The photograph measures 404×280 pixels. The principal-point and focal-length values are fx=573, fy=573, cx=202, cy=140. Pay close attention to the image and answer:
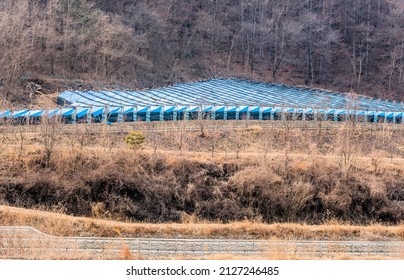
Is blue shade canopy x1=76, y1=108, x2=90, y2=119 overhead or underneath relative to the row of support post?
overhead

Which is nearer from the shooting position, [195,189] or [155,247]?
[155,247]

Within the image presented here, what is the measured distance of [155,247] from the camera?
18.2 m

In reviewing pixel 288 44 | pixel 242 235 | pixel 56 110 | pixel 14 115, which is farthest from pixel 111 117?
pixel 288 44

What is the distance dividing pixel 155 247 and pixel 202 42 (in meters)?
42.6

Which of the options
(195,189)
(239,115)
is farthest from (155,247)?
(239,115)

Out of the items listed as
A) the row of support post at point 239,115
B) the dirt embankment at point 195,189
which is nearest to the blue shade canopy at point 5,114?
the row of support post at point 239,115

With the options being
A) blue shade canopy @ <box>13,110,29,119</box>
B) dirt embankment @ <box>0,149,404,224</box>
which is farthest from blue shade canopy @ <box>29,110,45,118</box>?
dirt embankment @ <box>0,149,404,224</box>

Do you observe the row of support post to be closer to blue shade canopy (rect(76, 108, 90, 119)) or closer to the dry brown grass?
blue shade canopy (rect(76, 108, 90, 119))

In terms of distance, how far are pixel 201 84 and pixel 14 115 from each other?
1822 centimetres

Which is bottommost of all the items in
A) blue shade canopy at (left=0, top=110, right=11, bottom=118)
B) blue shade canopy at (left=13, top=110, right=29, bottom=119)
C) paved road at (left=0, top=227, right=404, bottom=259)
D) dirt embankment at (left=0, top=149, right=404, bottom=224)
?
dirt embankment at (left=0, top=149, right=404, bottom=224)

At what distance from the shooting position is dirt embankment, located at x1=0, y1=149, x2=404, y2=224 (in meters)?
24.8

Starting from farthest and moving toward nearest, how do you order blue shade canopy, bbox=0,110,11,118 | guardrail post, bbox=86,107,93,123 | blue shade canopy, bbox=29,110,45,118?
guardrail post, bbox=86,107,93,123
blue shade canopy, bbox=29,110,45,118
blue shade canopy, bbox=0,110,11,118

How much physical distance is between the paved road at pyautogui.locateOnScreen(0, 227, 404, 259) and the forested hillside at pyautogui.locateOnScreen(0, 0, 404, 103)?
23445mm

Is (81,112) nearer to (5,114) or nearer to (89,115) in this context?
(89,115)
